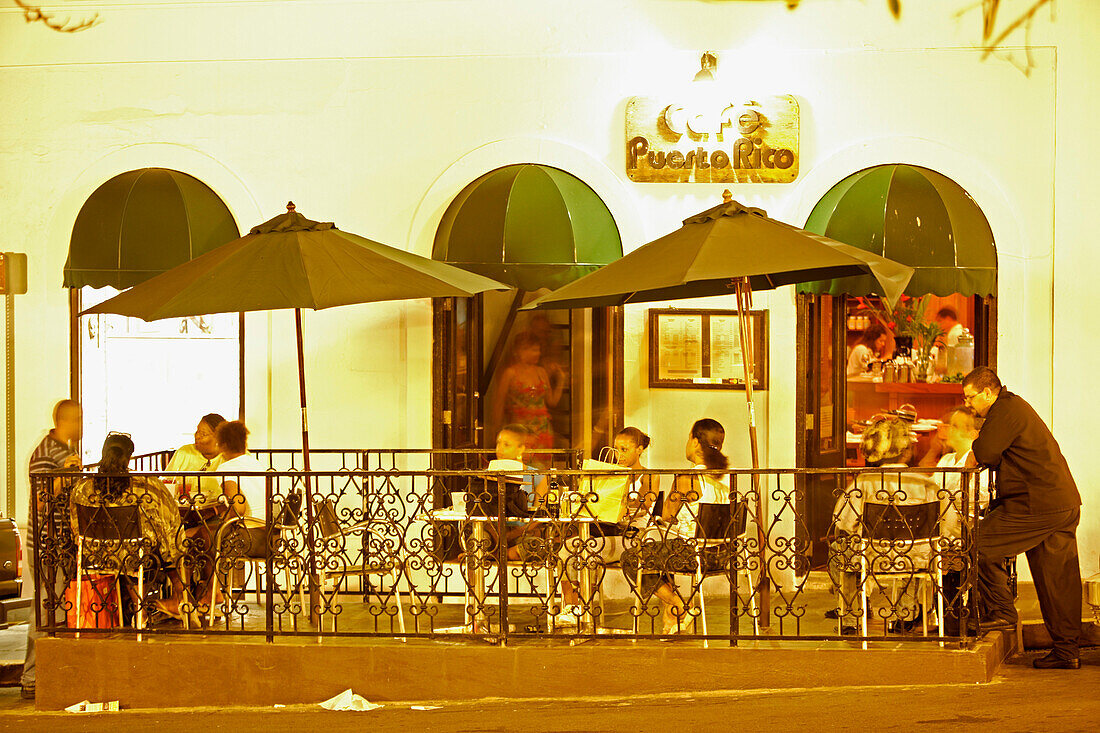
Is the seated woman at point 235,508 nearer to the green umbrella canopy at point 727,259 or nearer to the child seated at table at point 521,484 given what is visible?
the child seated at table at point 521,484

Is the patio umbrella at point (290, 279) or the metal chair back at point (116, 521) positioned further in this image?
the metal chair back at point (116, 521)

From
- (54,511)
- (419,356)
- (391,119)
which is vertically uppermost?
(391,119)

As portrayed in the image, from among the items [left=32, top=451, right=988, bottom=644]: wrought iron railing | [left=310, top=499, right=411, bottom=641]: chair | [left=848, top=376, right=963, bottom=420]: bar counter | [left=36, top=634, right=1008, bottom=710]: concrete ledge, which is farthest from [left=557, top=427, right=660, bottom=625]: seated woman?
[left=848, top=376, right=963, bottom=420]: bar counter

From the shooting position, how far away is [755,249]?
657 cm

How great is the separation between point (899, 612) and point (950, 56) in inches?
190

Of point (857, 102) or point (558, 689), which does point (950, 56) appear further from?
point (558, 689)

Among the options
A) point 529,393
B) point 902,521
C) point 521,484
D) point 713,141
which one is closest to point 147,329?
point 529,393

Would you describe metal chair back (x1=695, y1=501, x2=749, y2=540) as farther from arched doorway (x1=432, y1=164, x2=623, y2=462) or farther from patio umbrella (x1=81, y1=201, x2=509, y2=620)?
arched doorway (x1=432, y1=164, x2=623, y2=462)

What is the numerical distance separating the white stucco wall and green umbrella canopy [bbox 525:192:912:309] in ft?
7.70

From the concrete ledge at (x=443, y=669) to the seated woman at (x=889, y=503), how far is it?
1.18 feet

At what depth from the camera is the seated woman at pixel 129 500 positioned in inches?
266

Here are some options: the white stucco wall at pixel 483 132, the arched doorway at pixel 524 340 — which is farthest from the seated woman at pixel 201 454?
the arched doorway at pixel 524 340

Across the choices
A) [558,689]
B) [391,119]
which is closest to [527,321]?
[391,119]

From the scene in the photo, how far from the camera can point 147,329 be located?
9.91 metres
